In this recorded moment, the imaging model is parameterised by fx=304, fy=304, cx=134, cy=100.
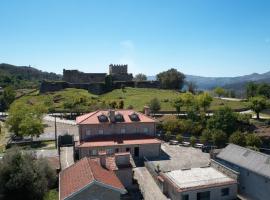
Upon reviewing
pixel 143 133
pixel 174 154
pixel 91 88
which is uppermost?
pixel 91 88

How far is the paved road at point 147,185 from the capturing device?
32.8 metres

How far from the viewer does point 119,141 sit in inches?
1756

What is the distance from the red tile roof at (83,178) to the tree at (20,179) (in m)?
2.23

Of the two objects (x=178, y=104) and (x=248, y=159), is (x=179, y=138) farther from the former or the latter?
(x=248, y=159)

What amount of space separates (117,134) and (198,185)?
1869 cm

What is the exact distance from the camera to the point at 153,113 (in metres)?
70.6

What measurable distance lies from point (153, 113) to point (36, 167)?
144 feet

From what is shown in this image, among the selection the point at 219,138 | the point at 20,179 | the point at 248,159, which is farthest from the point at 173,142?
the point at 20,179

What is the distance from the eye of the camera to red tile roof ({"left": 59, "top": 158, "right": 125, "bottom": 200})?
24.6 m

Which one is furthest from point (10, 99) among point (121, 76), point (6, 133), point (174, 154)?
point (174, 154)

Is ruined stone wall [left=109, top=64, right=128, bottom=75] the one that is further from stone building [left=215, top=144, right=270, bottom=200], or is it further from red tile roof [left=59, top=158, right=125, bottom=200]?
red tile roof [left=59, top=158, right=125, bottom=200]

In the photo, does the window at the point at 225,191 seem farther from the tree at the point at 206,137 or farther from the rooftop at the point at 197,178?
the tree at the point at 206,137

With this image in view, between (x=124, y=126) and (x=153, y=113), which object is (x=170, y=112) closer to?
(x=153, y=113)

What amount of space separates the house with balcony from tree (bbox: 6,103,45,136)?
37.7 feet
